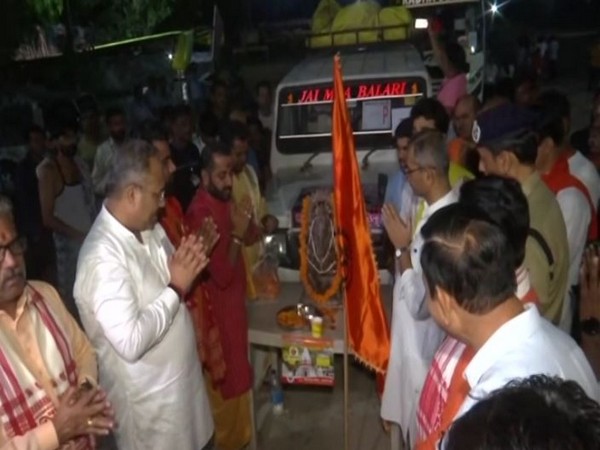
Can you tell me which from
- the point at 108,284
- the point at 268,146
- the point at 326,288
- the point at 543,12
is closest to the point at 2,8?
the point at 268,146

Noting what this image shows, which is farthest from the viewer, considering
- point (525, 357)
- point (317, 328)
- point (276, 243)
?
point (276, 243)

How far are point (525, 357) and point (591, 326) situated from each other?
0.98 meters

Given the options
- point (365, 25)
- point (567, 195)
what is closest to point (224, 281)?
point (567, 195)

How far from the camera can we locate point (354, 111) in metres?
5.61

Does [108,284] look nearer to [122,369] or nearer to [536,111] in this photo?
[122,369]

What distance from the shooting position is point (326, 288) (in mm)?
3744

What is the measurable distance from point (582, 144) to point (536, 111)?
7.48 ft

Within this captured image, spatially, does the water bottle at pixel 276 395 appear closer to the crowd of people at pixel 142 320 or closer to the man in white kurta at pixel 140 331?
the crowd of people at pixel 142 320

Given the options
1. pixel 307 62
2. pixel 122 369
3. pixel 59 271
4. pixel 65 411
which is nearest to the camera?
pixel 65 411

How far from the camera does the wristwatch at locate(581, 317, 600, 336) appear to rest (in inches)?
98.1

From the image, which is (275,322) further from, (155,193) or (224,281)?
(155,193)

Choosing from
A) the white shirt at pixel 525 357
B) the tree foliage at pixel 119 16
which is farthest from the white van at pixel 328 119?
the tree foliage at pixel 119 16

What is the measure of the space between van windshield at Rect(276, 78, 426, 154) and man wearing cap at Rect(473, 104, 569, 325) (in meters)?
2.49

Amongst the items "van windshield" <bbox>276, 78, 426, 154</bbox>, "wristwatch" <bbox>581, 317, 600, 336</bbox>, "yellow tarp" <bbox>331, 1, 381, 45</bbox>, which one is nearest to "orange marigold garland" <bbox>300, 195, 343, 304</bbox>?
"wristwatch" <bbox>581, 317, 600, 336</bbox>
